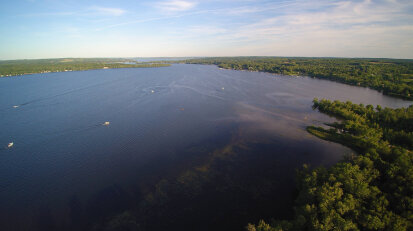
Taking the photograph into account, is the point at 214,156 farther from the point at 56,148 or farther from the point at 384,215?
the point at 56,148

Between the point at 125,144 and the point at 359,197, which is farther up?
the point at 359,197

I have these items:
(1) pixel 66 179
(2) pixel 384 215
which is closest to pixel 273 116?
(2) pixel 384 215

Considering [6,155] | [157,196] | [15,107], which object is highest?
[15,107]

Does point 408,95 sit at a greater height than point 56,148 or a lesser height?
greater

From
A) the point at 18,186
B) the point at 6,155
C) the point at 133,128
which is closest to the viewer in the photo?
the point at 18,186

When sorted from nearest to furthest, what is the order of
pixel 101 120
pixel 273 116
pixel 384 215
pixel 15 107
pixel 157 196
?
pixel 384 215 < pixel 157 196 < pixel 101 120 < pixel 273 116 < pixel 15 107

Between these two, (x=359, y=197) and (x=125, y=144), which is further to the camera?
(x=125, y=144)

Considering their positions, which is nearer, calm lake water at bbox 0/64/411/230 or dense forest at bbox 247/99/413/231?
dense forest at bbox 247/99/413/231

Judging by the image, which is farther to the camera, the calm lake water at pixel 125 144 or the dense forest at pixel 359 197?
the calm lake water at pixel 125 144
